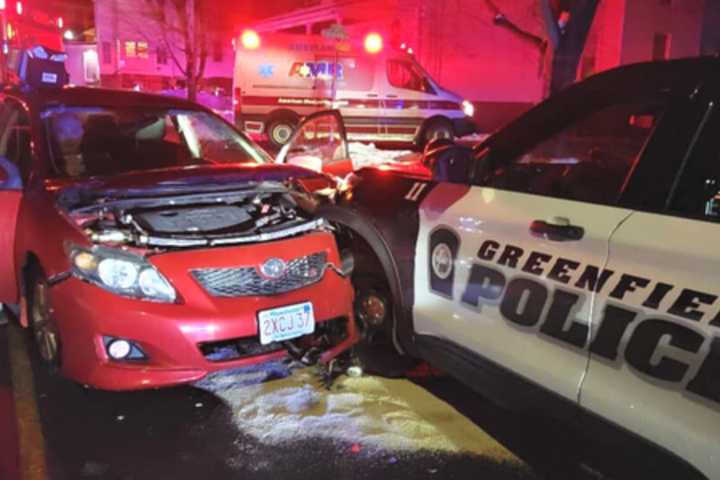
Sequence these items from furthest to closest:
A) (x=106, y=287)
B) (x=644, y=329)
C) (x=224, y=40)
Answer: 1. (x=224, y=40)
2. (x=106, y=287)
3. (x=644, y=329)

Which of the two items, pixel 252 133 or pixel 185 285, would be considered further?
pixel 252 133

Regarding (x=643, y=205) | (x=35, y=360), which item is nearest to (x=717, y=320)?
(x=643, y=205)

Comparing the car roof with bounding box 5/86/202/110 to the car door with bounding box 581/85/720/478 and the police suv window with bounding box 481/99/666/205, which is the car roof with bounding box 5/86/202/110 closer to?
the police suv window with bounding box 481/99/666/205

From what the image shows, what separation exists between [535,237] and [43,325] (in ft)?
9.23

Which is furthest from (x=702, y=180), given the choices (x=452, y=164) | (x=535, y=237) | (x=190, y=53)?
(x=190, y=53)

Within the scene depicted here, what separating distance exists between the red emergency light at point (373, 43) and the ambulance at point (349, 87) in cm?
2

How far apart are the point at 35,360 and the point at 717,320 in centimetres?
394

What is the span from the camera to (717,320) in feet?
7.30

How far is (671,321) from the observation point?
2.37 meters

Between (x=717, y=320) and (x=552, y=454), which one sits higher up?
(x=717, y=320)

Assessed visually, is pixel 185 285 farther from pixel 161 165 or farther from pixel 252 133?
pixel 252 133

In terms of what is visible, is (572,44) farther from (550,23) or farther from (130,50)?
(130,50)

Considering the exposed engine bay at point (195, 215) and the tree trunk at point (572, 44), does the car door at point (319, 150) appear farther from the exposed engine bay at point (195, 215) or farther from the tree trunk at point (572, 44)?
the tree trunk at point (572, 44)

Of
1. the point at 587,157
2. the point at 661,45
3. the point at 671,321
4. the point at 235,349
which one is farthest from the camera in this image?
the point at 661,45
